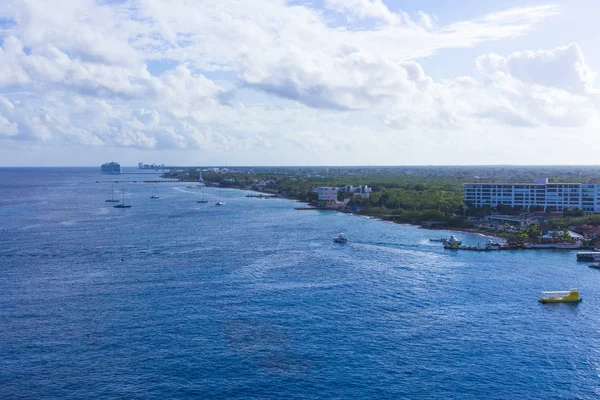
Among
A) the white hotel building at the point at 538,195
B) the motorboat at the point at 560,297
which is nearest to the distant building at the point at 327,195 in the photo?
the white hotel building at the point at 538,195

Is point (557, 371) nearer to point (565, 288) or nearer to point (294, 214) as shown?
point (565, 288)

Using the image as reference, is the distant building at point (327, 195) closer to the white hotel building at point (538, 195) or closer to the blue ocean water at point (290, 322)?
the white hotel building at point (538, 195)

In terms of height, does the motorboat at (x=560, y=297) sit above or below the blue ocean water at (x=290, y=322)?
above

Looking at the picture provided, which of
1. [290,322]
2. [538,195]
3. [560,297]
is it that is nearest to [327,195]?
[538,195]

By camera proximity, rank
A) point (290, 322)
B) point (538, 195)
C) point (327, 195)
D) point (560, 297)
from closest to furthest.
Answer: point (290, 322)
point (560, 297)
point (538, 195)
point (327, 195)

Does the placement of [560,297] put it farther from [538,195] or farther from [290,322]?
[538,195]

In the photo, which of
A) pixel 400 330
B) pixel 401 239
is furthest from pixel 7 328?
pixel 401 239
